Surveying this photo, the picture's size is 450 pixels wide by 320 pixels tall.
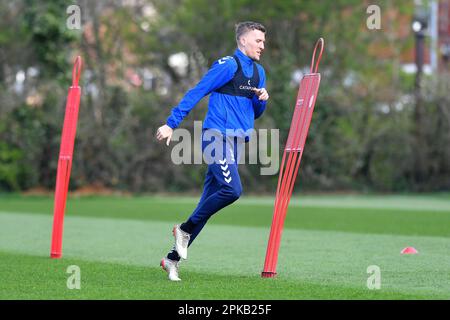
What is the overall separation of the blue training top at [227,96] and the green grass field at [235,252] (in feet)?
4.71

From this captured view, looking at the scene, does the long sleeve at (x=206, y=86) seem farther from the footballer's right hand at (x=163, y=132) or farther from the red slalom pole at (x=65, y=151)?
the red slalom pole at (x=65, y=151)

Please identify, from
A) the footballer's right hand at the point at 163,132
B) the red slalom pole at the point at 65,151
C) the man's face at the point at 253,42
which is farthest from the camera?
the red slalom pole at the point at 65,151

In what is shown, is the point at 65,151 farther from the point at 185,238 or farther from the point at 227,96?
the point at 227,96

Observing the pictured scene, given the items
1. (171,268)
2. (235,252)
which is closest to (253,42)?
(171,268)

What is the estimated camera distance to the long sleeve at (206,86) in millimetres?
9469

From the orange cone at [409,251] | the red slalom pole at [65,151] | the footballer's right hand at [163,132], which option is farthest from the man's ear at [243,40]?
the orange cone at [409,251]

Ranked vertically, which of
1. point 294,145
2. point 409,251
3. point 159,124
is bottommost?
point 409,251

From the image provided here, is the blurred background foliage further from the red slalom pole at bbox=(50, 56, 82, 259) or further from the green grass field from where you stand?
the red slalom pole at bbox=(50, 56, 82, 259)

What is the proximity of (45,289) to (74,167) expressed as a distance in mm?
20624

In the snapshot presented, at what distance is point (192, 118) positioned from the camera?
28.7 metres

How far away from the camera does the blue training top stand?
9531 millimetres

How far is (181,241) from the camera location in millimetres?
9703

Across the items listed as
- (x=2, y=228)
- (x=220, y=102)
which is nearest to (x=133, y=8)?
(x=2, y=228)

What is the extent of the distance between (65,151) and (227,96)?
3264 millimetres
